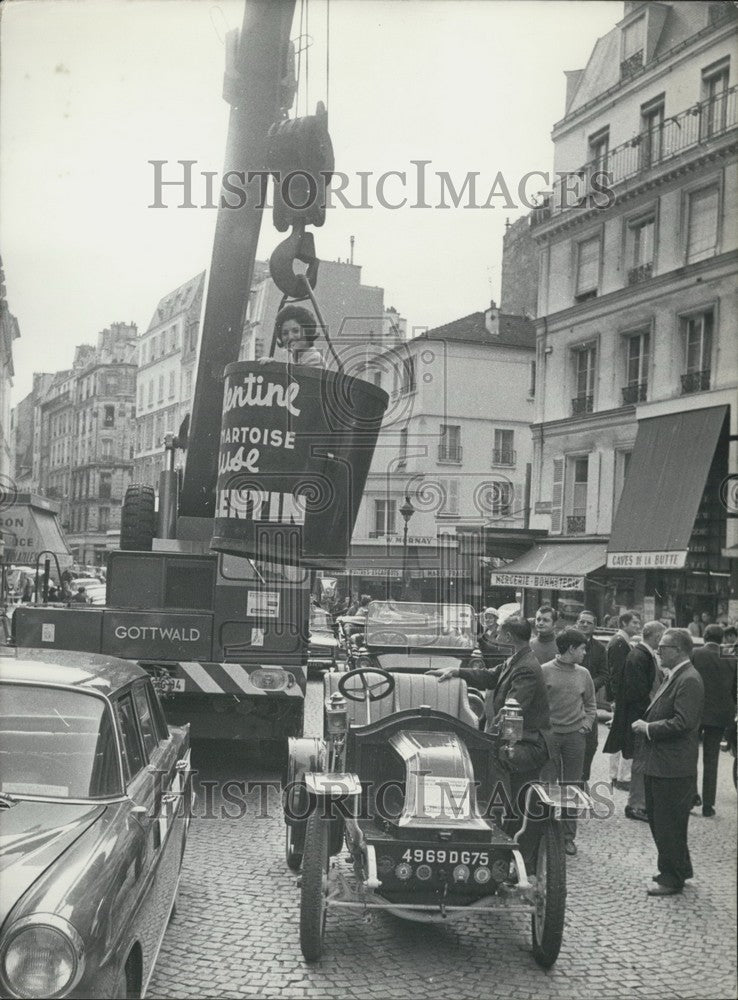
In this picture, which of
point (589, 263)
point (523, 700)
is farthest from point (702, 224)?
A: point (523, 700)

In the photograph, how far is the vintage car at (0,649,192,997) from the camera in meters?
2.74

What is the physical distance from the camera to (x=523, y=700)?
18.9ft

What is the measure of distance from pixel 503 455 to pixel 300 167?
1796cm

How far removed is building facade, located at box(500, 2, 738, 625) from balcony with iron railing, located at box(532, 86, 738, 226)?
0.03 m

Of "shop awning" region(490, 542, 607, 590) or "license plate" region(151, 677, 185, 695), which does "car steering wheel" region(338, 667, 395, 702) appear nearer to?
"license plate" region(151, 677, 185, 695)

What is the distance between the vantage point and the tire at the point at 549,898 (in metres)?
4.66

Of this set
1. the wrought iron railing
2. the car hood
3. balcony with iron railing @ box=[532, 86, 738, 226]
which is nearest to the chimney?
the wrought iron railing

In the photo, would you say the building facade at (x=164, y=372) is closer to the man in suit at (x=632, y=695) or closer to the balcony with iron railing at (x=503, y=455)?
the man in suit at (x=632, y=695)

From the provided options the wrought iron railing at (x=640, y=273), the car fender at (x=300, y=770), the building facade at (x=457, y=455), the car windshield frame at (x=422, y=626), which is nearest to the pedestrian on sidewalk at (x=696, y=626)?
the car fender at (x=300, y=770)

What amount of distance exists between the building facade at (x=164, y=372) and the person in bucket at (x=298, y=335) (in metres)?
1.56

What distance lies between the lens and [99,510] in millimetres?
10758

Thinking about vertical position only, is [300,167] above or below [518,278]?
below

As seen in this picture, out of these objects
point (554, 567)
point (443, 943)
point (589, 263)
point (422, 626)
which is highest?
point (589, 263)

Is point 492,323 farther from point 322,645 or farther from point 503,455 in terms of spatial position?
point 322,645
